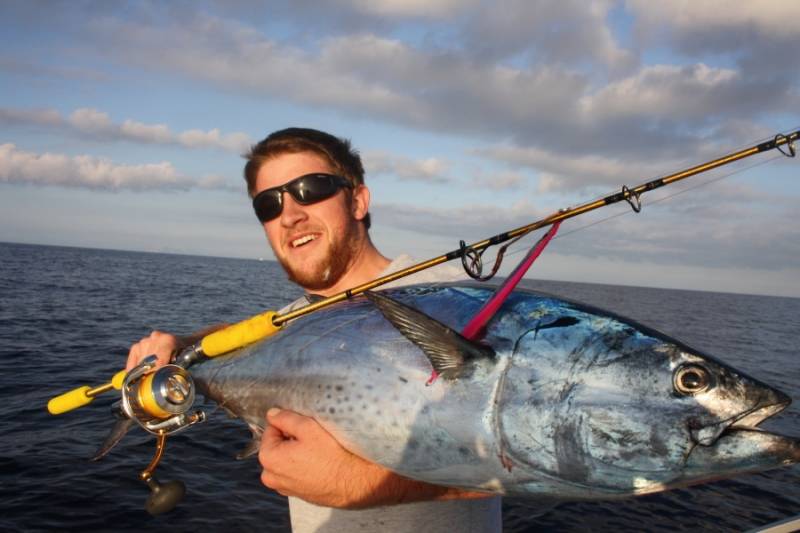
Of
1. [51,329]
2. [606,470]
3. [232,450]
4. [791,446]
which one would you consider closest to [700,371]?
[791,446]

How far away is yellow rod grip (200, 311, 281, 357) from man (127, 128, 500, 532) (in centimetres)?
31

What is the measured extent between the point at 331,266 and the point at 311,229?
291 millimetres

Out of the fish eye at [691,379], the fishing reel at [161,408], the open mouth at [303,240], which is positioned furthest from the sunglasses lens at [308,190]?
the fish eye at [691,379]

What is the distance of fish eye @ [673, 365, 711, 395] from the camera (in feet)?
5.96

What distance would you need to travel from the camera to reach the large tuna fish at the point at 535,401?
177 centimetres

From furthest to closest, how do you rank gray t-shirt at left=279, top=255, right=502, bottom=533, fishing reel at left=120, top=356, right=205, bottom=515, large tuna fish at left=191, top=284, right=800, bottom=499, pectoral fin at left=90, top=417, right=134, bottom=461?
pectoral fin at left=90, top=417, right=134, bottom=461 → fishing reel at left=120, top=356, right=205, bottom=515 → gray t-shirt at left=279, top=255, right=502, bottom=533 → large tuna fish at left=191, top=284, right=800, bottom=499

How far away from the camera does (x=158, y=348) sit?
3.14m

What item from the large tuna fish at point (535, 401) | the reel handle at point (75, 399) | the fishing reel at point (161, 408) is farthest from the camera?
the reel handle at point (75, 399)

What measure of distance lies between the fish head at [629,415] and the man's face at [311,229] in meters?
1.88

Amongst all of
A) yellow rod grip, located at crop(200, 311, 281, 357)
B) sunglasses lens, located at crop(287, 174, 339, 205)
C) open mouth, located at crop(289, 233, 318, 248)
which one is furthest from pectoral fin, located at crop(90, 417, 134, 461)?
sunglasses lens, located at crop(287, 174, 339, 205)

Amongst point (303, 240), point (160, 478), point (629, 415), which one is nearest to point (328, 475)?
point (629, 415)

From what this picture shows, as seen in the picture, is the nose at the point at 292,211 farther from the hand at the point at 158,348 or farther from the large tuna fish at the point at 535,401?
the large tuna fish at the point at 535,401

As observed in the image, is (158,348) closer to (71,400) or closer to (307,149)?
(71,400)

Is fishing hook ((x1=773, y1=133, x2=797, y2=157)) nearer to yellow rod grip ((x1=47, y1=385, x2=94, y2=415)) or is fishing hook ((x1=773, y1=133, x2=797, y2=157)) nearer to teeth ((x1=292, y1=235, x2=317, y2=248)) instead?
teeth ((x1=292, y1=235, x2=317, y2=248))
